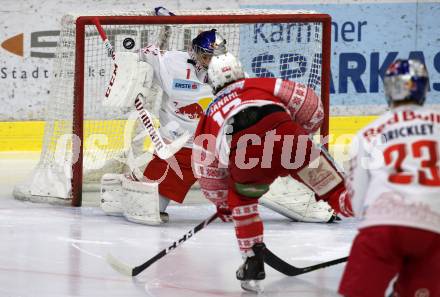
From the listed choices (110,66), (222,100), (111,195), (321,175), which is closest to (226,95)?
(222,100)

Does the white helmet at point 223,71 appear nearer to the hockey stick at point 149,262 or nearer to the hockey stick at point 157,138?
the hockey stick at point 149,262

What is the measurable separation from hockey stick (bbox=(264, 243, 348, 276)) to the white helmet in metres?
0.69

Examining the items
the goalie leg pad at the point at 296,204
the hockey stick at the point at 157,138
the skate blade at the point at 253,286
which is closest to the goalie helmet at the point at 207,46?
the hockey stick at the point at 157,138

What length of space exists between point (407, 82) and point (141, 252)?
2.03m

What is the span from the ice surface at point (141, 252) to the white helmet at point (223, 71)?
751 millimetres

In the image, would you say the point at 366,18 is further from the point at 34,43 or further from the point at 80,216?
the point at 80,216

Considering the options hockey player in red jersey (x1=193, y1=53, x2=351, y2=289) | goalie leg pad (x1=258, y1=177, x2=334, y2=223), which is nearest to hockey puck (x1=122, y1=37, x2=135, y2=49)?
goalie leg pad (x1=258, y1=177, x2=334, y2=223)

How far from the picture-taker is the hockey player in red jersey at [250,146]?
4020mm

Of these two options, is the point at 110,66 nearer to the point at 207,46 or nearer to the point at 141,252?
the point at 207,46

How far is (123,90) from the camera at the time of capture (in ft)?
18.2

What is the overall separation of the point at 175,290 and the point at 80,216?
1.53 metres

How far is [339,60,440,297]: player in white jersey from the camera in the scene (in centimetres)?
302

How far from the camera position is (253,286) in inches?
163

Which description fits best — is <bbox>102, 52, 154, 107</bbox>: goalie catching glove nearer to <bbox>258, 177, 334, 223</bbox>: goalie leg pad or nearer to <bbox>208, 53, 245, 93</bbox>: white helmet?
<bbox>258, 177, 334, 223</bbox>: goalie leg pad
